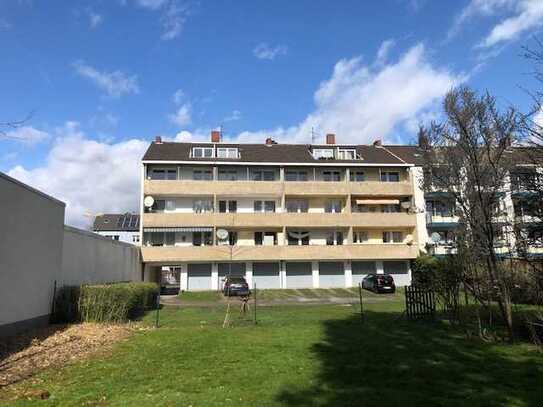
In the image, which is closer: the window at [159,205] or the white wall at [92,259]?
the white wall at [92,259]

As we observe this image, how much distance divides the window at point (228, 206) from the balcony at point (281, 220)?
1945mm

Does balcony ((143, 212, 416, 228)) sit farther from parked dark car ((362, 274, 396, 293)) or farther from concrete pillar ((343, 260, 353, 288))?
parked dark car ((362, 274, 396, 293))

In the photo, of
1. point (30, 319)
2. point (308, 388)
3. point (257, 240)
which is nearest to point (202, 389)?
point (308, 388)

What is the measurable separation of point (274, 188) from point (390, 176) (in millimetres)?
13120

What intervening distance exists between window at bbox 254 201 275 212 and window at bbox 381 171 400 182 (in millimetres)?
12295

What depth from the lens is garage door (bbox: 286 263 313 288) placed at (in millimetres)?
43875

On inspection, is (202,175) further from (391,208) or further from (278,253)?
(391,208)

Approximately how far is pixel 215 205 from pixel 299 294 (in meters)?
11.9

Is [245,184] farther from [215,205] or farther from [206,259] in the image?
[206,259]

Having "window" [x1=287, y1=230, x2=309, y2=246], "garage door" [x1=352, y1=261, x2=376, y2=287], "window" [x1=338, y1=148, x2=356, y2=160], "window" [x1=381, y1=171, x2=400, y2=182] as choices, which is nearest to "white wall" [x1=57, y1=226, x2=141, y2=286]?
"window" [x1=287, y1=230, x2=309, y2=246]

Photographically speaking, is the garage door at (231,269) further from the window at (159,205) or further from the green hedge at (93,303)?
the green hedge at (93,303)

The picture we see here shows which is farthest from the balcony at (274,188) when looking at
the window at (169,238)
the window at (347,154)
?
the window at (347,154)

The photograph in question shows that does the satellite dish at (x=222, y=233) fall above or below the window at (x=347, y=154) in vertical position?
below

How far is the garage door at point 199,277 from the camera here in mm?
42312
